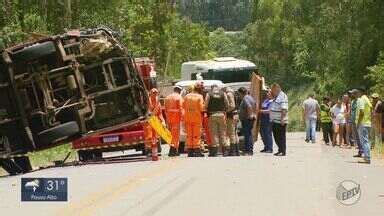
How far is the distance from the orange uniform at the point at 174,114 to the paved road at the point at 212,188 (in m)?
2.20

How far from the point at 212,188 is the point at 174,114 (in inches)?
319

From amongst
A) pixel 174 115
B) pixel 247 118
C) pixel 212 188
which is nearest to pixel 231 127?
pixel 247 118

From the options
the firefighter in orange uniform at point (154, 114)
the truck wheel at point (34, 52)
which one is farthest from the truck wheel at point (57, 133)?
the firefighter in orange uniform at point (154, 114)

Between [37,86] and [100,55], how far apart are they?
1446 millimetres

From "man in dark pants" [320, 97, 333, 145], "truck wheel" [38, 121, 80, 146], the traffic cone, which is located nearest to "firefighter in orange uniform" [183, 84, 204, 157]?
the traffic cone

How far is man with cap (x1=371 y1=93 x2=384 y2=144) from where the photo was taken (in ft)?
78.3

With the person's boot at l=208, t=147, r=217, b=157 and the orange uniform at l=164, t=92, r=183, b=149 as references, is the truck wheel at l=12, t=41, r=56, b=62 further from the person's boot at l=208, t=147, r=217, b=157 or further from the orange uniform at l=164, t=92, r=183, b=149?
the person's boot at l=208, t=147, r=217, b=157

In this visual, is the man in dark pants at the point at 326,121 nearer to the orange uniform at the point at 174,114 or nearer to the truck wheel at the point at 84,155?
the orange uniform at the point at 174,114

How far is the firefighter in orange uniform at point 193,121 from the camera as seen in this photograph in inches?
838

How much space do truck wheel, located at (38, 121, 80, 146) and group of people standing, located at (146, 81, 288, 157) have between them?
341cm

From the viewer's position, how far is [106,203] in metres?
12.6

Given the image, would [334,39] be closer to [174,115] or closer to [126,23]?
[126,23]

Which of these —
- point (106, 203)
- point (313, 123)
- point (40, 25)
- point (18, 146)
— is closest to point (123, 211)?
point (106, 203)

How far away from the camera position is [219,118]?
2133 centimetres
